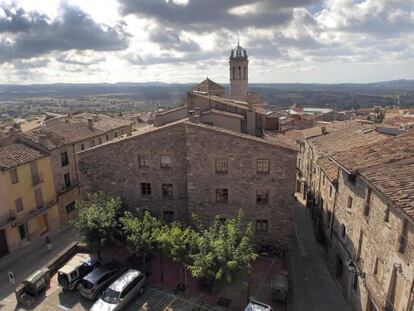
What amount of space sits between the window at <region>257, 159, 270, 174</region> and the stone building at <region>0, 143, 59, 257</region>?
24946mm

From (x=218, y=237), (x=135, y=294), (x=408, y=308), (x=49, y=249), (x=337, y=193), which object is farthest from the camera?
(x=49, y=249)

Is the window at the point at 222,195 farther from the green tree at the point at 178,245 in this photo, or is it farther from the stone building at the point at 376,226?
the stone building at the point at 376,226

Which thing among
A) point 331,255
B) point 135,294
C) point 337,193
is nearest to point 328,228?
point 331,255

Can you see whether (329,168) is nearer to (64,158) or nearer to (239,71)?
(64,158)

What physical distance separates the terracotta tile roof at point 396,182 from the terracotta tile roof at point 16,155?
32.9 meters

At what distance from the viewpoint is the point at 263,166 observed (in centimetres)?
2955

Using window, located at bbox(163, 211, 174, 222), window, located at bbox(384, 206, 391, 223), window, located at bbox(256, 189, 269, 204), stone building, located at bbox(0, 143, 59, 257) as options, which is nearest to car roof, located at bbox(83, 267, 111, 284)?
window, located at bbox(163, 211, 174, 222)

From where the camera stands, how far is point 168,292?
26.8 metres

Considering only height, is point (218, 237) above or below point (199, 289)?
above

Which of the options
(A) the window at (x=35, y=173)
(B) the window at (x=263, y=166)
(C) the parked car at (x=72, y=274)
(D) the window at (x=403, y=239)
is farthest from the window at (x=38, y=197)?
(D) the window at (x=403, y=239)

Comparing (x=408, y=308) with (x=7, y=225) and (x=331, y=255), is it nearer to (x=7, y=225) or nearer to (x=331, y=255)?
(x=331, y=255)

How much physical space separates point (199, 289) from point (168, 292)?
2.53 metres

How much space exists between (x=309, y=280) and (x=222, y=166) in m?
13.0

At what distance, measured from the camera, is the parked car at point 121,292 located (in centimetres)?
2402
